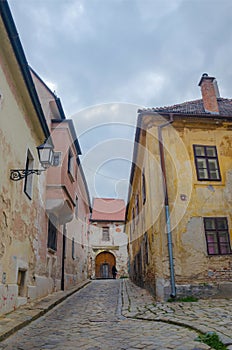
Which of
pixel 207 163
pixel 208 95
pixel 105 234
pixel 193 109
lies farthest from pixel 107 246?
pixel 207 163

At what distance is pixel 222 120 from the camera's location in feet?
36.2

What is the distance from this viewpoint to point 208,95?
1218 centimetres

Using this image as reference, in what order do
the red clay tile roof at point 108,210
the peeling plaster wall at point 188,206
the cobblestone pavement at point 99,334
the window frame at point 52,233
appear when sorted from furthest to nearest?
the red clay tile roof at point 108,210
the window frame at point 52,233
the peeling plaster wall at point 188,206
the cobblestone pavement at point 99,334

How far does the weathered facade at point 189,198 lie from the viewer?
8977 millimetres

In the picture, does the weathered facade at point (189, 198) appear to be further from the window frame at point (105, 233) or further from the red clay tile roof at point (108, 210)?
the red clay tile roof at point (108, 210)

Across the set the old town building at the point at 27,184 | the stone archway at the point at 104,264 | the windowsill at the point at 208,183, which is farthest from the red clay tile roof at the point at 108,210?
the windowsill at the point at 208,183

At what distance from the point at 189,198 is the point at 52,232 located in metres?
5.73

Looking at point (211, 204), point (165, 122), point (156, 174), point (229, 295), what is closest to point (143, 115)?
point (165, 122)

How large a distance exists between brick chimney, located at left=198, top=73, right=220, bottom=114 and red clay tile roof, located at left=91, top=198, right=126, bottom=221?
23.2 meters

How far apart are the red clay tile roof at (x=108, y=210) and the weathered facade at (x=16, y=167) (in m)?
24.5

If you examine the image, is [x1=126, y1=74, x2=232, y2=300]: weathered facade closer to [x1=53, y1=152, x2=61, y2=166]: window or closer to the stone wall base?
the stone wall base

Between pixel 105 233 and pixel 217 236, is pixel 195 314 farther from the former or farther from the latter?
pixel 105 233

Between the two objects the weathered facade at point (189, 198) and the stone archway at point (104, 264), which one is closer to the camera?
the weathered facade at point (189, 198)

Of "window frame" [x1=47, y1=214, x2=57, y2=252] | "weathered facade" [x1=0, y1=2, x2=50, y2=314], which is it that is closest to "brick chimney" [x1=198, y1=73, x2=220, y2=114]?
"weathered facade" [x1=0, y1=2, x2=50, y2=314]
